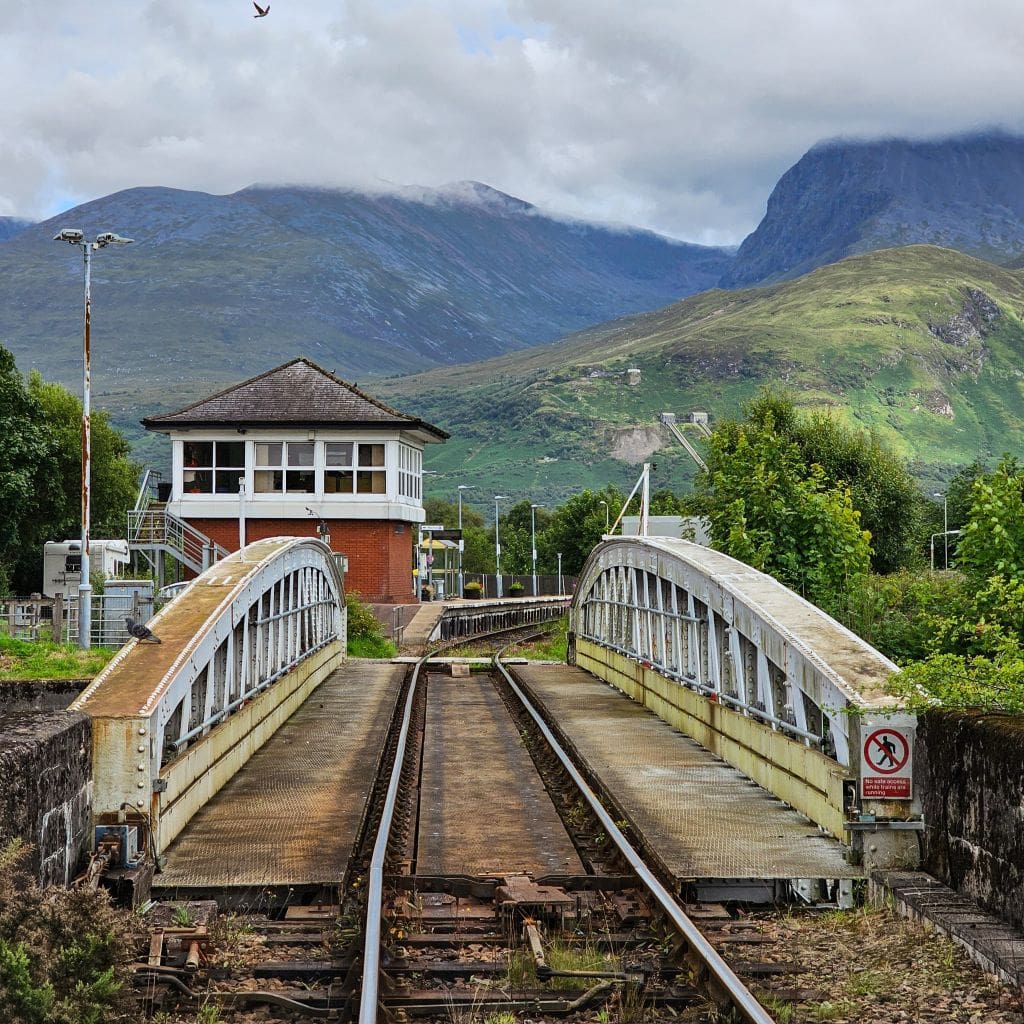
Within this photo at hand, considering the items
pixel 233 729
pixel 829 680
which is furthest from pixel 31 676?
pixel 829 680

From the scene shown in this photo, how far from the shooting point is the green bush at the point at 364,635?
4147cm

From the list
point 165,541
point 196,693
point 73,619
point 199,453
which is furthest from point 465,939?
point 199,453

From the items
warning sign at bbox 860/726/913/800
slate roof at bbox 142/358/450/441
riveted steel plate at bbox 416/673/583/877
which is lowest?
riveted steel plate at bbox 416/673/583/877

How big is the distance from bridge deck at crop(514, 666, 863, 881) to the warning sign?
0.61m

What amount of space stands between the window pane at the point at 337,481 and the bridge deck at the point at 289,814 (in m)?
30.9

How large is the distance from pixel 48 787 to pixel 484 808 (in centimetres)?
522

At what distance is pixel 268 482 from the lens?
51094 millimetres

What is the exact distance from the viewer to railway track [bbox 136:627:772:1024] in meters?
7.16

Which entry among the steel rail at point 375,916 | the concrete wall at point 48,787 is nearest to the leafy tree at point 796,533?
the steel rail at point 375,916

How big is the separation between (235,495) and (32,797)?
4353cm

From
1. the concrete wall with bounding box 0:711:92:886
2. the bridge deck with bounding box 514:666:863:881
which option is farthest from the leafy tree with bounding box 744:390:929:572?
the concrete wall with bounding box 0:711:92:886

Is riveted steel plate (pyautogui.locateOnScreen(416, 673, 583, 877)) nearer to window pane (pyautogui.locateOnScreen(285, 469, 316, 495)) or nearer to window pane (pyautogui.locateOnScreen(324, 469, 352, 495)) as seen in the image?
window pane (pyautogui.locateOnScreen(324, 469, 352, 495))

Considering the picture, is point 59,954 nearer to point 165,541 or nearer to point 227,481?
point 165,541

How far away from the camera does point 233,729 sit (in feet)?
47.3
